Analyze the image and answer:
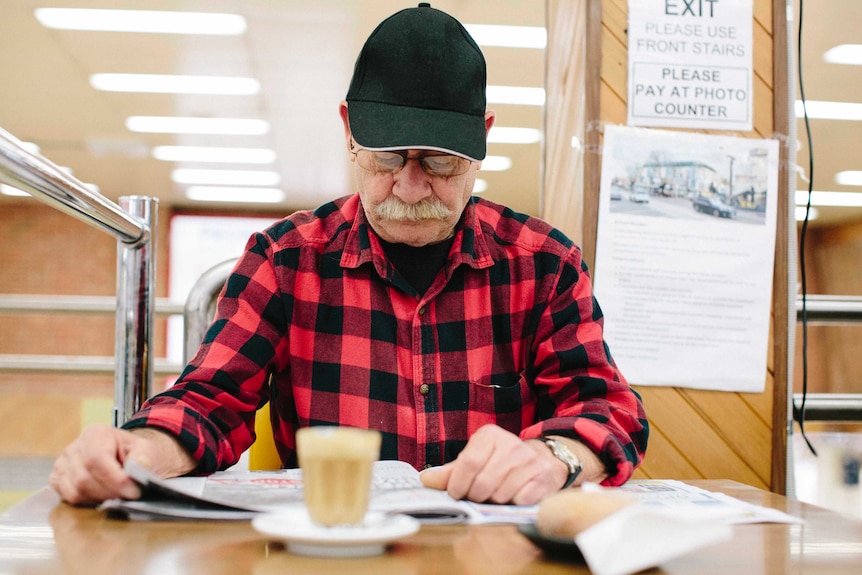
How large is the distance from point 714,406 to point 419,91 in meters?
0.99

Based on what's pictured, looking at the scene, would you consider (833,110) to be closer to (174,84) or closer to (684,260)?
(174,84)

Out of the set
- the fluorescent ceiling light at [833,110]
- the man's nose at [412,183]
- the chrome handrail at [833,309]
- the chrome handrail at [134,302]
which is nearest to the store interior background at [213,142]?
the fluorescent ceiling light at [833,110]

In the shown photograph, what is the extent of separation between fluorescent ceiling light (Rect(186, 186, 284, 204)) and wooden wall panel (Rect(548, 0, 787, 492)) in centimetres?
870

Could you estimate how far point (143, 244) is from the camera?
4.50 ft

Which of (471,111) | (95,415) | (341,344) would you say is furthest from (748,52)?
(95,415)

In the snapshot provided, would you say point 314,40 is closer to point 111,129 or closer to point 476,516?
point 111,129

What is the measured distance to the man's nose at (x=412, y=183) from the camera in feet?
3.80

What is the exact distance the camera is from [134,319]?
1.36 meters

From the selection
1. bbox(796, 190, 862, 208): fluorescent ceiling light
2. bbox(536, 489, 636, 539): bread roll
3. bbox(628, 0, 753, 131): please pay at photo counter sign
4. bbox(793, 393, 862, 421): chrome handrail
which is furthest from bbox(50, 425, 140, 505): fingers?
bbox(796, 190, 862, 208): fluorescent ceiling light

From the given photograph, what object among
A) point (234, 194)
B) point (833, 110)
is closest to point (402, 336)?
point (833, 110)

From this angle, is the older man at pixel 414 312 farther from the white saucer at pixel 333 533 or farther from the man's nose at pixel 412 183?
the white saucer at pixel 333 533

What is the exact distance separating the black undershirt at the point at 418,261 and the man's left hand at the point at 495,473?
19.1 inches

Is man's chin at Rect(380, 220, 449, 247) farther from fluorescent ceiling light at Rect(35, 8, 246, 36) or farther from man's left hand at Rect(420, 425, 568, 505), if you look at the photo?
fluorescent ceiling light at Rect(35, 8, 246, 36)

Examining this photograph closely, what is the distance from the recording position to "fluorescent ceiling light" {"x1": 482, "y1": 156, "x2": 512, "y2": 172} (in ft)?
26.7
